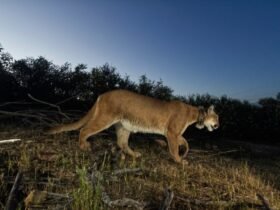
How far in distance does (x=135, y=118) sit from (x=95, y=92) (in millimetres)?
6511

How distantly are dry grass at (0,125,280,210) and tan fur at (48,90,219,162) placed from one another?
39cm

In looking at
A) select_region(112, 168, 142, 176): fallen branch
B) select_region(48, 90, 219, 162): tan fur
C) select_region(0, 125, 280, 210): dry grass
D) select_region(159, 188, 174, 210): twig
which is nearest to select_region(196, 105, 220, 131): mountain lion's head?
select_region(48, 90, 219, 162): tan fur

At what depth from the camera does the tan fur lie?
10297mm

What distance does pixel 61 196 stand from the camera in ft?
19.9

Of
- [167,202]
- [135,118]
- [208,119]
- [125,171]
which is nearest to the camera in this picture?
[167,202]

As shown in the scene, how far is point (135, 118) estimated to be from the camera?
1066cm

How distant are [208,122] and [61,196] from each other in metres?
6.13

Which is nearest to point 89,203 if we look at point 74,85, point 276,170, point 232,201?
point 232,201

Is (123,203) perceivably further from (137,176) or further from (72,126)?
(72,126)

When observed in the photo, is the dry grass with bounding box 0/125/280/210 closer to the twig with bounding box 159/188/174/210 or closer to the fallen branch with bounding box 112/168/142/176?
the fallen branch with bounding box 112/168/142/176

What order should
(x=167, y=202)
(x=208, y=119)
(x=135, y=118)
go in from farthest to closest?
1. (x=208, y=119)
2. (x=135, y=118)
3. (x=167, y=202)

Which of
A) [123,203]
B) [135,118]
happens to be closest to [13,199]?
[123,203]

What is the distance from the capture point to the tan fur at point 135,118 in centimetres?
1030

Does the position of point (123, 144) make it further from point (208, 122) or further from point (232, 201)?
point (232, 201)
